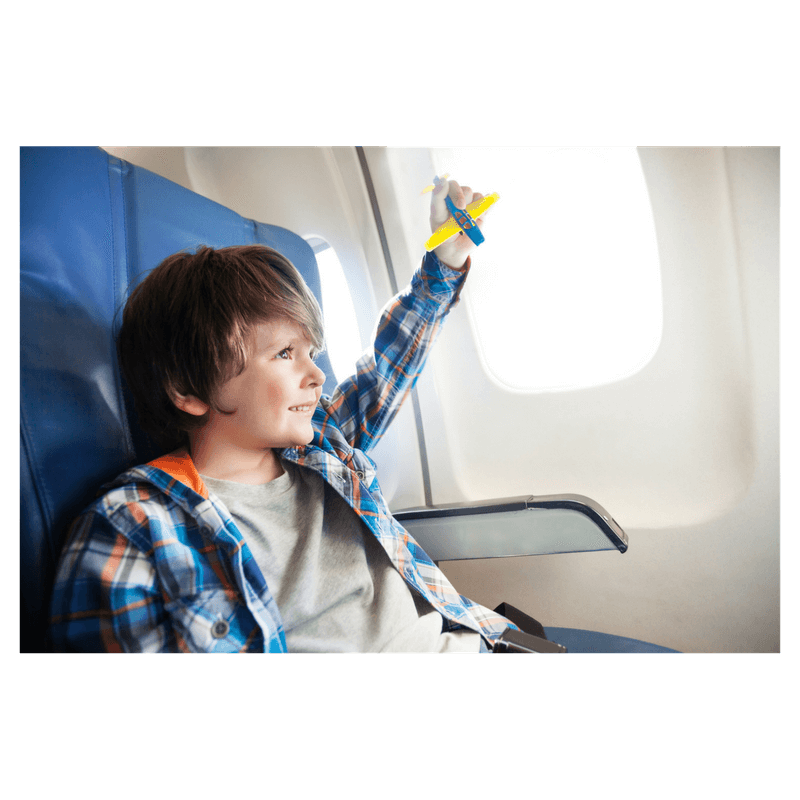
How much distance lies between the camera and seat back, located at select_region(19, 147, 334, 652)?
2.58ft

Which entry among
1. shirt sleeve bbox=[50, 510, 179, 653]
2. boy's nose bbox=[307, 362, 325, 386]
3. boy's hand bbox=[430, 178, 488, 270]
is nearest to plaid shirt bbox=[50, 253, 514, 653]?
shirt sleeve bbox=[50, 510, 179, 653]

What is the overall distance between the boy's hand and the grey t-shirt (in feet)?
1.38

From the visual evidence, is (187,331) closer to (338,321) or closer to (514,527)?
(338,321)

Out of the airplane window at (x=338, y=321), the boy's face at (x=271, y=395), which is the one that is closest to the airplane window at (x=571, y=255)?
the airplane window at (x=338, y=321)

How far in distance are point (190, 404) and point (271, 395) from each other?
0.12 metres

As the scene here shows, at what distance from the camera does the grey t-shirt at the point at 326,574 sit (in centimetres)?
85

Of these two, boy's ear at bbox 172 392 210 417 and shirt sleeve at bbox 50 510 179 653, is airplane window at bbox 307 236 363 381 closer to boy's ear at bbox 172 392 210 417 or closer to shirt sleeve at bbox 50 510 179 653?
boy's ear at bbox 172 392 210 417

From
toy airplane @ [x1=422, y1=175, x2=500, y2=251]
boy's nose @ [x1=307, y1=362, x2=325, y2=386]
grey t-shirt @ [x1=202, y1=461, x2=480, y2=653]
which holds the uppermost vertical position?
toy airplane @ [x1=422, y1=175, x2=500, y2=251]

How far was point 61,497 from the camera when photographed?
0.79m

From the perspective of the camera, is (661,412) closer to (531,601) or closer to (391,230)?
(531,601)

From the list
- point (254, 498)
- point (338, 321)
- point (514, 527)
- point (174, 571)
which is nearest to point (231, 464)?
point (254, 498)

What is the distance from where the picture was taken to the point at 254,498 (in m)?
0.87

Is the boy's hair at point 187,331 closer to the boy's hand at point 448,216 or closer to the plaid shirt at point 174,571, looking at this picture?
the plaid shirt at point 174,571
